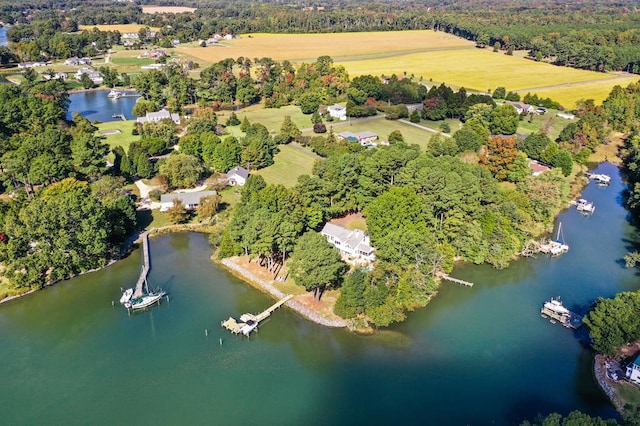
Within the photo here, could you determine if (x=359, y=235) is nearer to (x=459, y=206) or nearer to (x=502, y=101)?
(x=459, y=206)

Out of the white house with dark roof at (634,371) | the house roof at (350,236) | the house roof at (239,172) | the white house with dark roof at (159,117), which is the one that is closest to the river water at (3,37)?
the white house with dark roof at (159,117)

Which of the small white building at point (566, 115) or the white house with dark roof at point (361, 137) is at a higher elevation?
the small white building at point (566, 115)

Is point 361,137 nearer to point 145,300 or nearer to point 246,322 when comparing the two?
point 246,322

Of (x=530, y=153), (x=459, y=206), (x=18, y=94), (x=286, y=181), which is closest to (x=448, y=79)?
(x=530, y=153)

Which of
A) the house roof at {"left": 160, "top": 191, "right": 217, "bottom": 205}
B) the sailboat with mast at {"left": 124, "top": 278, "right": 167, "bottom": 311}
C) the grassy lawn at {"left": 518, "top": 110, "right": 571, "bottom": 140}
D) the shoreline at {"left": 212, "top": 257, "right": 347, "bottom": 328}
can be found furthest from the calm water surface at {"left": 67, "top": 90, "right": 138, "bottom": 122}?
the grassy lawn at {"left": 518, "top": 110, "right": 571, "bottom": 140}

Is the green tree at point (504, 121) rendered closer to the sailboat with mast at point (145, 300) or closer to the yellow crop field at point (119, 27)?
the sailboat with mast at point (145, 300)

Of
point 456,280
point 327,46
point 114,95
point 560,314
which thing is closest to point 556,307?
point 560,314
